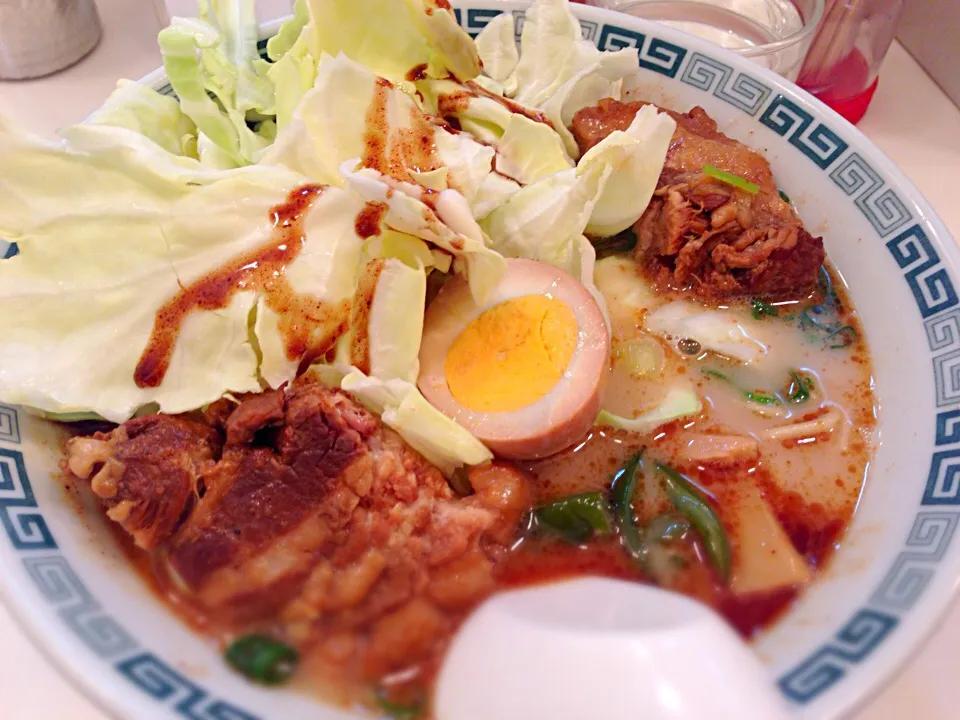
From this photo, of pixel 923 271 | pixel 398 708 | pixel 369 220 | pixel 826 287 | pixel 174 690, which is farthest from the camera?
pixel 826 287

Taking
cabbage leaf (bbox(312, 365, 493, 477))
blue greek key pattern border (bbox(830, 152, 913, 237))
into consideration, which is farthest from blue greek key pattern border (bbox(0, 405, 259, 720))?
blue greek key pattern border (bbox(830, 152, 913, 237))

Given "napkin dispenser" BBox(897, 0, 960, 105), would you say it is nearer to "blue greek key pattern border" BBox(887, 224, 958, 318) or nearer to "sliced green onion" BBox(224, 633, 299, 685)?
"blue greek key pattern border" BBox(887, 224, 958, 318)

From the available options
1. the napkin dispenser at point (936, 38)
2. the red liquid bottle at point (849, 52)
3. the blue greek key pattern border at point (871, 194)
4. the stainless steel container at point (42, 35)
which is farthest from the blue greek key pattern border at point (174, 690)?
the napkin dispenser at point (936, 38)

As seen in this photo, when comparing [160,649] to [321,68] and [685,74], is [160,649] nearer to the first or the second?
[321,68]

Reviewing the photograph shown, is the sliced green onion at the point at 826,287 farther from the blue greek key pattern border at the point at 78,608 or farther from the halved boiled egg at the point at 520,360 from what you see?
the blue greek key pattern border at the point at 78,608

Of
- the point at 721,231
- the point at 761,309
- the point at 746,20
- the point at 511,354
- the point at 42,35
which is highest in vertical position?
the point at 746,20

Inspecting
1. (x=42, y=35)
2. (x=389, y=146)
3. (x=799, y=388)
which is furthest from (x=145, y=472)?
(x=42, y=35)

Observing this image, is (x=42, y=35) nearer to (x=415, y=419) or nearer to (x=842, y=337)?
(x=415, y=419)
